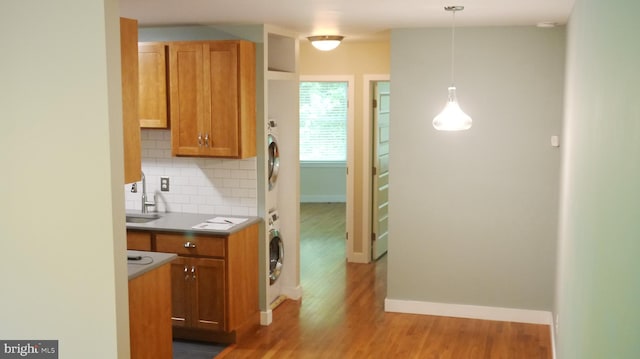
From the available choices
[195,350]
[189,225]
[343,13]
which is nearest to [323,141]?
[189,225]

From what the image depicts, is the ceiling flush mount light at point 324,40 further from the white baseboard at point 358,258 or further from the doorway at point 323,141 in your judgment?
the doorway at point 323,141

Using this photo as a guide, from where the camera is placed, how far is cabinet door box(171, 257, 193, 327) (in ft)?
18.2

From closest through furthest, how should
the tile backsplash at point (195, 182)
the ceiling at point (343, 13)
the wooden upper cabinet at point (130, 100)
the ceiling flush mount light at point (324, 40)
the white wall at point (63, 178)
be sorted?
the white wall at point (63, 178) < the wooden upper cabinet at point (130, 100) < the ceiling at point (343, 13) < the tile backsplash at point (195, 182) < the ceiling flush mount light at point (324, 40)

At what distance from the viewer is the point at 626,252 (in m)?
1.61

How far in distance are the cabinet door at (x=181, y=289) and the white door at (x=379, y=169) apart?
2.97 metres

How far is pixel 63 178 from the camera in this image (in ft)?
10.5

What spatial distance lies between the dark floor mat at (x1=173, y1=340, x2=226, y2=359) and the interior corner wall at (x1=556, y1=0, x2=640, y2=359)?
3001 millimetres

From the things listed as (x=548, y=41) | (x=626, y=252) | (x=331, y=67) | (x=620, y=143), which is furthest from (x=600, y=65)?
(x=331, y=67)

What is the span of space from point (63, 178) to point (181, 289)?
2.50 m

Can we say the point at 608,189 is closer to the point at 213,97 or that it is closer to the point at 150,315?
the point at 150,315

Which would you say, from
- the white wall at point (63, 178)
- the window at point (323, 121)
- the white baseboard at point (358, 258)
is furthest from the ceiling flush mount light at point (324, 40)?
the window at point (323, 121)

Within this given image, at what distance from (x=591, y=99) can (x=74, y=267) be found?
225 centimetres

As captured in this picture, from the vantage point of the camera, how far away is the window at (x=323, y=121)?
12.2m

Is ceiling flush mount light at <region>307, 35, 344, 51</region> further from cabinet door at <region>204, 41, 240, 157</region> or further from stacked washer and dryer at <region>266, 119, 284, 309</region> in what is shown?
cabinet door at <region>204, 41, 240, 157</region>
